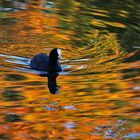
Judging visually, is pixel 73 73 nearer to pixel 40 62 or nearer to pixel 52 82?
pixel 52 82

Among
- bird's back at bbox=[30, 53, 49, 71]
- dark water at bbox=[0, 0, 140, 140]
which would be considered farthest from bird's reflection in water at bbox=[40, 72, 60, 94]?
bird's back at bbox=[30, 53, 49, 71]

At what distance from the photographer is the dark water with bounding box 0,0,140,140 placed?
29.8 ft

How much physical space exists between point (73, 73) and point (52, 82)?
614mm

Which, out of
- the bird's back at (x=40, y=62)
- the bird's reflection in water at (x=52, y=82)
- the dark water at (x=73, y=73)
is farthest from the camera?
the bird's back at (x=40, y=62)

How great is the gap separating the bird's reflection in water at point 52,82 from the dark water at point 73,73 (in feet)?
0.32

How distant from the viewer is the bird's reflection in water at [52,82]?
1098cm

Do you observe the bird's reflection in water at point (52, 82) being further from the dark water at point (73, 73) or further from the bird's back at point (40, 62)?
the bird's back at point (40, 62)

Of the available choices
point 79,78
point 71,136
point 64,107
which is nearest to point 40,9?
point 79,78

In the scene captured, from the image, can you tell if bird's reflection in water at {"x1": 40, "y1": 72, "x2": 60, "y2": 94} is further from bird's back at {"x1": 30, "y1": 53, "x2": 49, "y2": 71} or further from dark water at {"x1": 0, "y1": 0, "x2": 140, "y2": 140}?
bird's back at {"x1": 30, "y1": 53, "x2": 49, "y2": 71}

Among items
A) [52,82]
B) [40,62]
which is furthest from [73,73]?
[40,62]

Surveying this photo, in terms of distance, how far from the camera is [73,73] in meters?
11.9

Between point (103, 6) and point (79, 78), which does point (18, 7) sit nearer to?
point (103, 6)

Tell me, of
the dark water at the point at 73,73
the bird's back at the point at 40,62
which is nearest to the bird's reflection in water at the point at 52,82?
the dark water at the point at 73,73

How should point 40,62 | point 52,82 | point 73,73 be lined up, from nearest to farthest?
point 52,82, point 73,73, point 40,62
